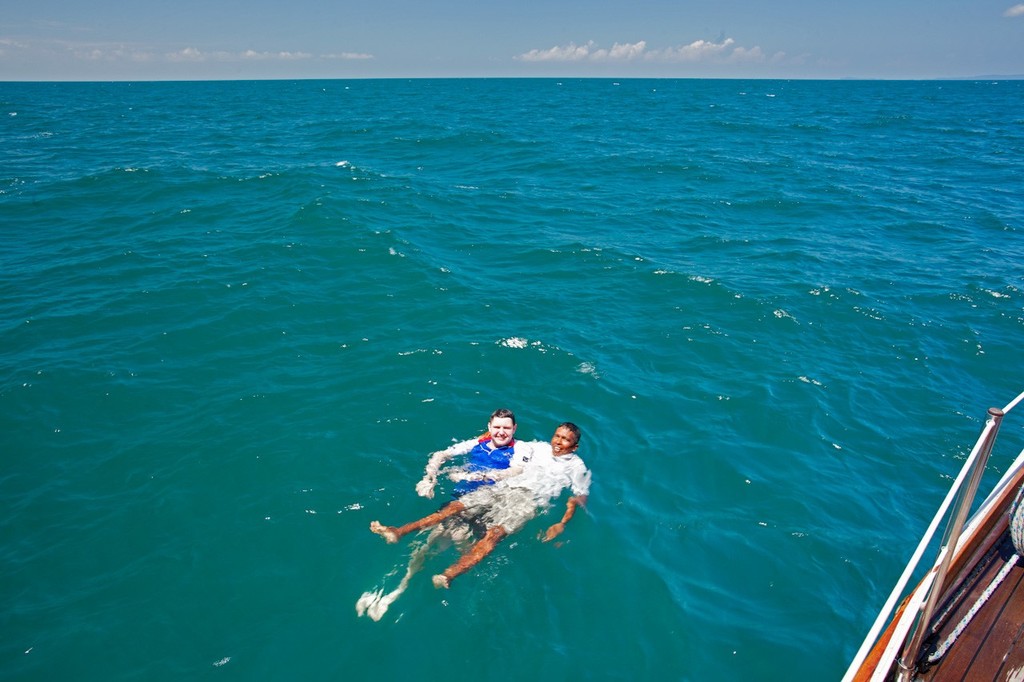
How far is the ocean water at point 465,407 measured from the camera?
691 centimetres

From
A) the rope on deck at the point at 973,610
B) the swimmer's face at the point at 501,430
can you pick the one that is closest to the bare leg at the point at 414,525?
the swimmer's face at the point at 501,430

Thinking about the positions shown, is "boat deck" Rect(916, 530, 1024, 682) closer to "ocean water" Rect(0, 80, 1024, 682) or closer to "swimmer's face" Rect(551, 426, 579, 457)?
"ocean water" Rect(0, 80, 1024, 682)

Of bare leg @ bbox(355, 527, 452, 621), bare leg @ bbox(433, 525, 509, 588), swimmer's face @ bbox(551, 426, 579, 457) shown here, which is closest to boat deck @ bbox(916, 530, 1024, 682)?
bare leg @ bbox(433, 525, 509, 588)

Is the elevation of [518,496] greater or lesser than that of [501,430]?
lesser

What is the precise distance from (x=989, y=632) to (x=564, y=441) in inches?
205

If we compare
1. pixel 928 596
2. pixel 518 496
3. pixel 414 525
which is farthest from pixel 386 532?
pixel 928 596

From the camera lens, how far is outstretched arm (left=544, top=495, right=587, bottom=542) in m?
8.12

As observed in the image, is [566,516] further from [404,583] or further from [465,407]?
[465,407]

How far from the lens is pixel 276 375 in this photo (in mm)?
11703

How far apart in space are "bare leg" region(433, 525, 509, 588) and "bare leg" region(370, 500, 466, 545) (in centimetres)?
60

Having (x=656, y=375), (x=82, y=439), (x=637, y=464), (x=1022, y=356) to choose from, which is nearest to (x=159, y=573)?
(x=82, y=439)

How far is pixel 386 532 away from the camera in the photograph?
307 inches

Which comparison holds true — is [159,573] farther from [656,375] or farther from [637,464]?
[656,375]

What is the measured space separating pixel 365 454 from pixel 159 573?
327 centimetres
